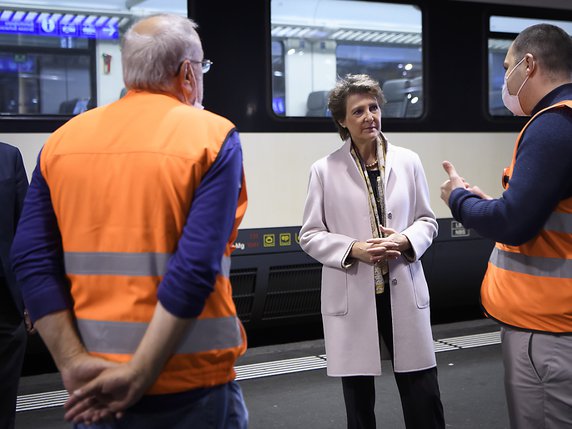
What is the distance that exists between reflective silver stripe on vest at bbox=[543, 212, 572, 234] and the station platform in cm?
198

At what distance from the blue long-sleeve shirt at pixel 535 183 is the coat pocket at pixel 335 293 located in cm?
96

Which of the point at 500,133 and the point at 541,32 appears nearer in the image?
the point at 541,32

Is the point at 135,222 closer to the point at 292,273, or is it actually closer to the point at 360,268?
the point at 360,268

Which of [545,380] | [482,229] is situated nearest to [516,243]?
[482,229]

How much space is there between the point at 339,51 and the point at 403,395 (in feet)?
9.25

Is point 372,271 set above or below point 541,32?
below

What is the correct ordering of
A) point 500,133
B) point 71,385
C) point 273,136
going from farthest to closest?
point 500,133 → point 273,136 → point 71,385

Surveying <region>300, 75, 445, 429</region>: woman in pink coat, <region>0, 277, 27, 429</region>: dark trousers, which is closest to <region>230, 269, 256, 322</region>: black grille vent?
<region>300, 75, 445, 429</region>: woman in pink coat

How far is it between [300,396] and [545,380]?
2.33m

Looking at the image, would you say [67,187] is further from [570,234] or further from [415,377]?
[415,377]

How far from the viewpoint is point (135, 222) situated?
1630 mm

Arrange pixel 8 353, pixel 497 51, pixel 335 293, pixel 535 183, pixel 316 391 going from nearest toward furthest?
pixel 535 183
pixel 8 353
pixel 335 293
pixel 316 391
pixel 497 51

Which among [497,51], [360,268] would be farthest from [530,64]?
[497,51]

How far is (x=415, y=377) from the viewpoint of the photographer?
2992 mm
